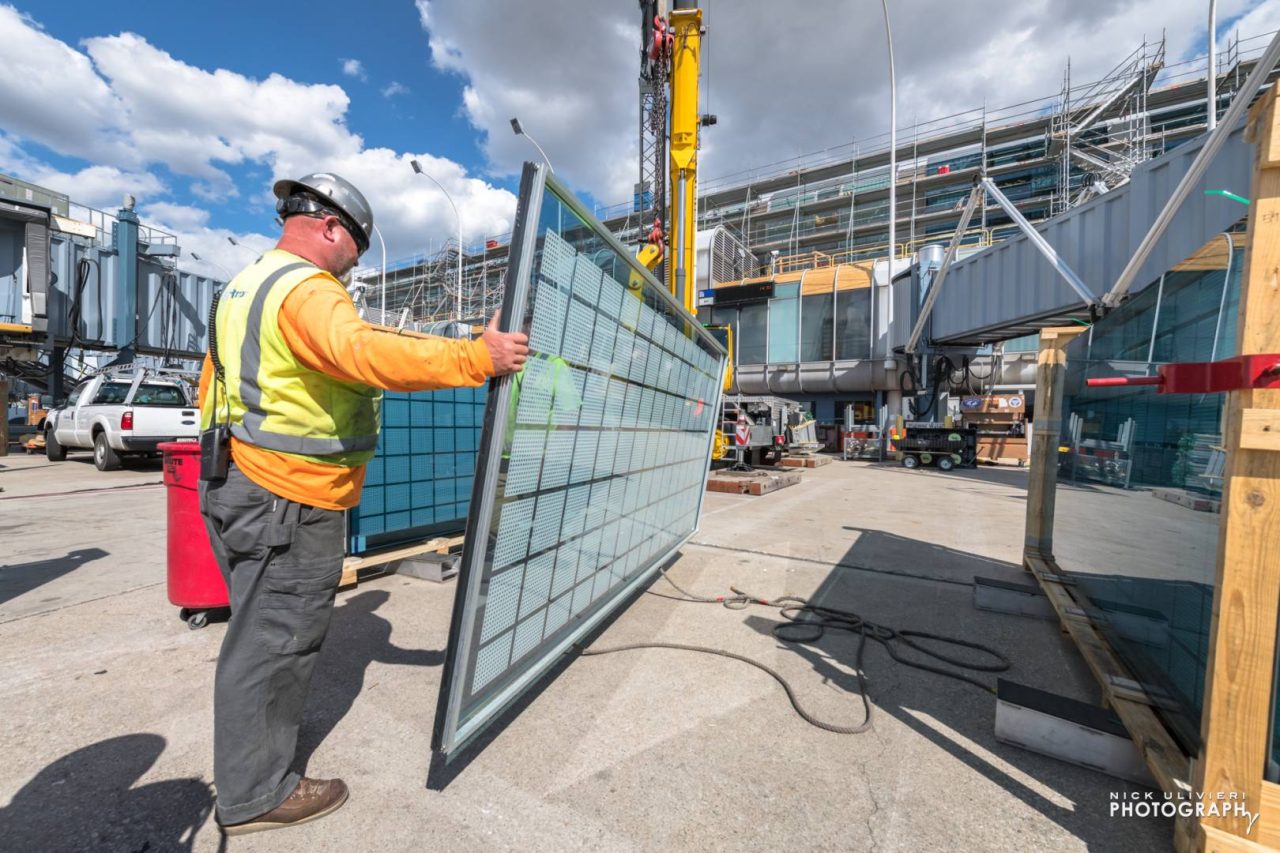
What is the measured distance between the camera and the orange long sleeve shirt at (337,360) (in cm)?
157

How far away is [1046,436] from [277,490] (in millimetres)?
5309

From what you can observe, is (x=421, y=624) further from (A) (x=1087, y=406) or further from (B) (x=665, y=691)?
(A) (x=1087, y=406)

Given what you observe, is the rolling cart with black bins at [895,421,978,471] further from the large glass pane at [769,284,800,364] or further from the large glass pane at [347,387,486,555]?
the large glass pane at [347,387,486,555]

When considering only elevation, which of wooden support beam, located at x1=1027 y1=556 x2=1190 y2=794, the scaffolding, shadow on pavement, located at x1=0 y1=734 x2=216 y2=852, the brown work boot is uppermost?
the scaffolding

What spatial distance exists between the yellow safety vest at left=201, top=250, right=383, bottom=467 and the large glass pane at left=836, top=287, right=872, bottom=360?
2283 centimetres

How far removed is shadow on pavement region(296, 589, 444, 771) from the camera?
2.34 metres

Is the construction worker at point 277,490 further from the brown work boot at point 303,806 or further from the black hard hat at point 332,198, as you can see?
the black hard hat at point 332,198

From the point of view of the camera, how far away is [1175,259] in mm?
8805

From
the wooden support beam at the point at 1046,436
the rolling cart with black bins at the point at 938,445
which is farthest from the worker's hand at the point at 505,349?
the rolling cart with black bins at the point at 938,445

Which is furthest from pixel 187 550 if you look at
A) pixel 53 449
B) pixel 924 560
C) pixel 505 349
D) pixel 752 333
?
pixel 752 333

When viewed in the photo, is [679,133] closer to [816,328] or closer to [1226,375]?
Answer: [1226,375]

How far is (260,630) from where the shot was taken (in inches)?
69.2

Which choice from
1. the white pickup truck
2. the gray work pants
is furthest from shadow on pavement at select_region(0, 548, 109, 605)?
the white pickup truck

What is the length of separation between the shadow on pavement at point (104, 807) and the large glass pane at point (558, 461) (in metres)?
0.84
